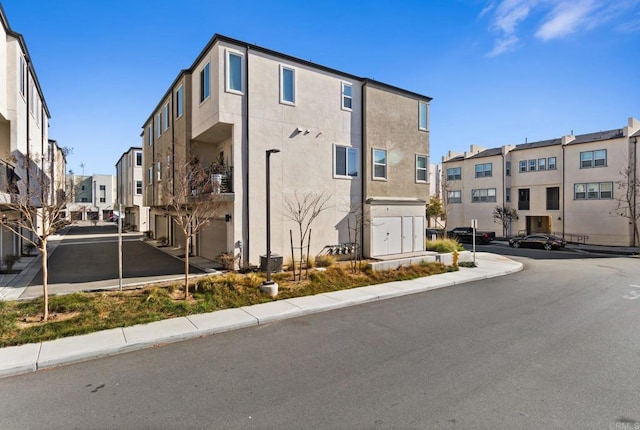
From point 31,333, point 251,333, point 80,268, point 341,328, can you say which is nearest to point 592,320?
point 341,328

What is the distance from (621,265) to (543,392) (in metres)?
20.7

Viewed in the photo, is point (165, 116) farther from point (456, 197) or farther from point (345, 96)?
point (456, 197)

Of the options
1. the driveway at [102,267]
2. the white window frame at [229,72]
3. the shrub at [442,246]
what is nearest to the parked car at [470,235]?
the shrub at [442,246]

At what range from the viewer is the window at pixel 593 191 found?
32688 millimetres

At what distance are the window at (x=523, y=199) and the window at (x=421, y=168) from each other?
2592cm

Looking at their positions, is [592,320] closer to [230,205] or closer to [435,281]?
[435,281]

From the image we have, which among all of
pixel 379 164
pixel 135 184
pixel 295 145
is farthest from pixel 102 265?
pixel 135 184

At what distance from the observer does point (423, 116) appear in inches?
818

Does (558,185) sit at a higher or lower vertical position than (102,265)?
higher

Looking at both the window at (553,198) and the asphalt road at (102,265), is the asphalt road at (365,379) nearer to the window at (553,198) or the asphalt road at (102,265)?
the asphalt road at (102,265)

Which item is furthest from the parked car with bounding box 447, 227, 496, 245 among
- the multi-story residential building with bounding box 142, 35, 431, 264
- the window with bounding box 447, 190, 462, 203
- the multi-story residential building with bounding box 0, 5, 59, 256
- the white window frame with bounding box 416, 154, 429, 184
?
the multi-story residential building with bounding box 0, 5, 59, 256

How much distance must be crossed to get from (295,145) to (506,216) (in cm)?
3286

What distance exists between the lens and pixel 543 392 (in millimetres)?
5188

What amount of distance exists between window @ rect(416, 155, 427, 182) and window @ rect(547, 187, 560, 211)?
24957 millimetres
